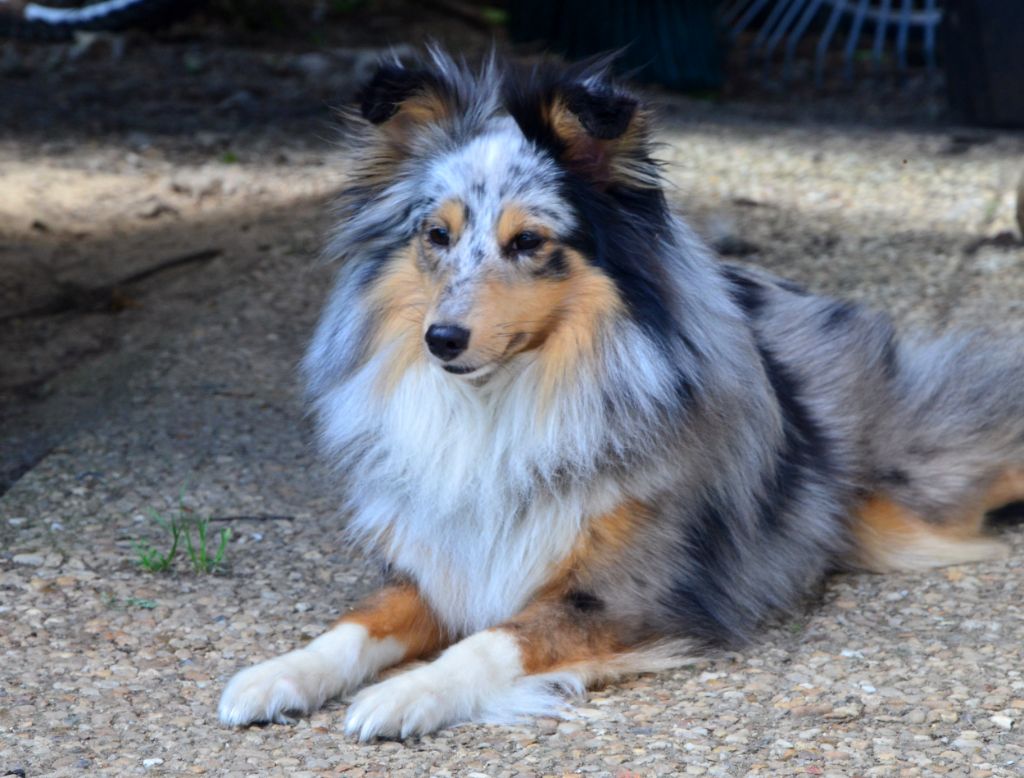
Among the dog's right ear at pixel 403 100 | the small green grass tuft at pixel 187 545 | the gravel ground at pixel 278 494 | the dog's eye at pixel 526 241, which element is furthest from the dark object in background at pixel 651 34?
the dog's eye at pixel 526 241

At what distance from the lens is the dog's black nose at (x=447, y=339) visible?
321 centimetres

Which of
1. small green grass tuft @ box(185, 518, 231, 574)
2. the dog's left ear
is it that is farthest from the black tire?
the dog's left ear

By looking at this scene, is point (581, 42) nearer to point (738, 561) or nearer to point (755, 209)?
point (755, 209)

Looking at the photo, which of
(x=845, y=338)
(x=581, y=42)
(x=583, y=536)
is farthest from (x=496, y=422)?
(x=581, y=42)

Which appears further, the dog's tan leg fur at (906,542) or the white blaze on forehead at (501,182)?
the dog's tan leg fur at (906,542)

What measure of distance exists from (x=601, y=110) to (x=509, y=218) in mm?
325

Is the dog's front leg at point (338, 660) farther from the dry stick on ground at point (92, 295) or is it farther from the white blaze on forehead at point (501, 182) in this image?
the dry stick on ground at point (92, 295)

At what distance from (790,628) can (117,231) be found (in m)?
4.53

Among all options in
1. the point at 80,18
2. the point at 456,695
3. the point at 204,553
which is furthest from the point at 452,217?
the point at 80,18

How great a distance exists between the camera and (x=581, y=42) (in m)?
10.1

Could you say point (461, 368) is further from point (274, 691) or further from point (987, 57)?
point (987, 57)

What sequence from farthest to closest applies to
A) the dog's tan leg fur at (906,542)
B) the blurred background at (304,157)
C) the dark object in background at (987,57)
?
the dark object in background at (987,57) < the blurred background at (304,157) < the dog's tan leg fur at (906,542)

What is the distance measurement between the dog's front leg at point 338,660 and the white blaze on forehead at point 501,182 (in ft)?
3.18

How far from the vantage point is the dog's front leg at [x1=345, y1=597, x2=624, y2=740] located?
10.3ft
